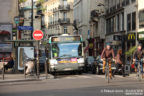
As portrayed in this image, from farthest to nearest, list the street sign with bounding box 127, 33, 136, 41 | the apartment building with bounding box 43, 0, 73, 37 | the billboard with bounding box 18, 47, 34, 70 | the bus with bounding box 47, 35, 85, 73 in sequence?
the apartment building with bounding box 43, 0, 73, 37, the street sign with bounding box 127, 33, 136, 41, the billboard with bounding box 18, 47, 34, 70, the bus with bounding box 47, 35, 85, 73

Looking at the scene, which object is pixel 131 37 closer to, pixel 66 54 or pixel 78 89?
pixel 66 54

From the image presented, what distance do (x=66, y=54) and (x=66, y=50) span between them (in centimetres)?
31

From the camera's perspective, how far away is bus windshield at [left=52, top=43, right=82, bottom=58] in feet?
91.4

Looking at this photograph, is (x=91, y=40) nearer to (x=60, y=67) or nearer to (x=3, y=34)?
(x=3, y=34)

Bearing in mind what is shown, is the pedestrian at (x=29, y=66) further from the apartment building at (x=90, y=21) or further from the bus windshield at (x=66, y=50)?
the apartment building at (x=90, y=21)

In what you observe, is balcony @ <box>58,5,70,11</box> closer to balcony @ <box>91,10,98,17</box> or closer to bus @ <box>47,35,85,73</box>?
balcony @ <box>91,10,98,17</box>

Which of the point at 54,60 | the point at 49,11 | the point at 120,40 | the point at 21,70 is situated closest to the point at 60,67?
the point at 54,60

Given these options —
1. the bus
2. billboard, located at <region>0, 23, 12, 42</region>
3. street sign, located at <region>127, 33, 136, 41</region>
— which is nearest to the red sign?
the bus

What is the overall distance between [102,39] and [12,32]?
1783 centimetres

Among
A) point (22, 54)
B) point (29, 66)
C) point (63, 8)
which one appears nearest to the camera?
point (29, 66)

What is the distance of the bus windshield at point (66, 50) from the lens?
27856 millimetres

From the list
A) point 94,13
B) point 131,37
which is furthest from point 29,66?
point 94,13

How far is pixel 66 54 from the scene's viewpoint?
27844 mm

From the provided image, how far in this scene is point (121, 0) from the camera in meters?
47.3
